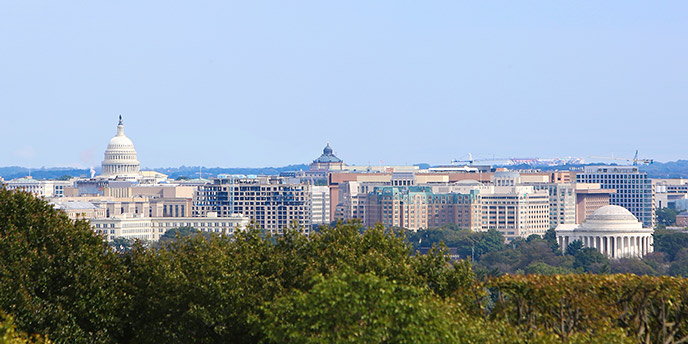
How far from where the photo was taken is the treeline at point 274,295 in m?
37.4

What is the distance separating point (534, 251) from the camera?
13375cm

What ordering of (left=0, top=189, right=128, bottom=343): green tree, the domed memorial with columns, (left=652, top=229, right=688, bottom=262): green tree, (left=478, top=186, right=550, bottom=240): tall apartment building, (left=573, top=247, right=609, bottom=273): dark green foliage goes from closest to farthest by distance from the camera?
1. (left=0, top=189, right=128, bottom=343): green tree
2. (left=573, top=247, right=609, bottom=273): dark green foliage
3. (left=652, top=229, right=688, bottom=262): green tree
4. the domed memorial with columns
5. (left=478, top=186, right=550, bottom=240): tall apartment building

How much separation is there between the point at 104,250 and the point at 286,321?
993cm

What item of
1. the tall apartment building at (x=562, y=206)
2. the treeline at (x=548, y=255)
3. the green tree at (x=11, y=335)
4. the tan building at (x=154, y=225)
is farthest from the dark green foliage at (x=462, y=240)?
the green tree at (x=11, y=335)

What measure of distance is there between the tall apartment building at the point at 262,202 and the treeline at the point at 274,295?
148 meters

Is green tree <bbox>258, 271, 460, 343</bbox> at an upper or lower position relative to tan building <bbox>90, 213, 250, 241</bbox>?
upper

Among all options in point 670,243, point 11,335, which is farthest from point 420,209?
point 11,335

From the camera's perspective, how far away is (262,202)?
19575 centimetres

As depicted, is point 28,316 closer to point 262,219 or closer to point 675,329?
point 675,329

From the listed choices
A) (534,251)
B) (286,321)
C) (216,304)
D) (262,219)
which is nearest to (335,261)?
(216,304)

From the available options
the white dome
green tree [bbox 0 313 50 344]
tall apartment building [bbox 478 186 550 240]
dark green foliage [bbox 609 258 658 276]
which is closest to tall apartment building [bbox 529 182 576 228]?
tall apartment building [bbox 478 186 550 240]

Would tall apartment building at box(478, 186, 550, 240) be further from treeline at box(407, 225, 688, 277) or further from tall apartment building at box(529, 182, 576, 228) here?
treeline at box(407, 225, 688, 277)

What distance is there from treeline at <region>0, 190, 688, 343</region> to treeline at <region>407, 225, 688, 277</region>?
2197 inches

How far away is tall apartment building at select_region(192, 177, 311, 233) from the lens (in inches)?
7662
